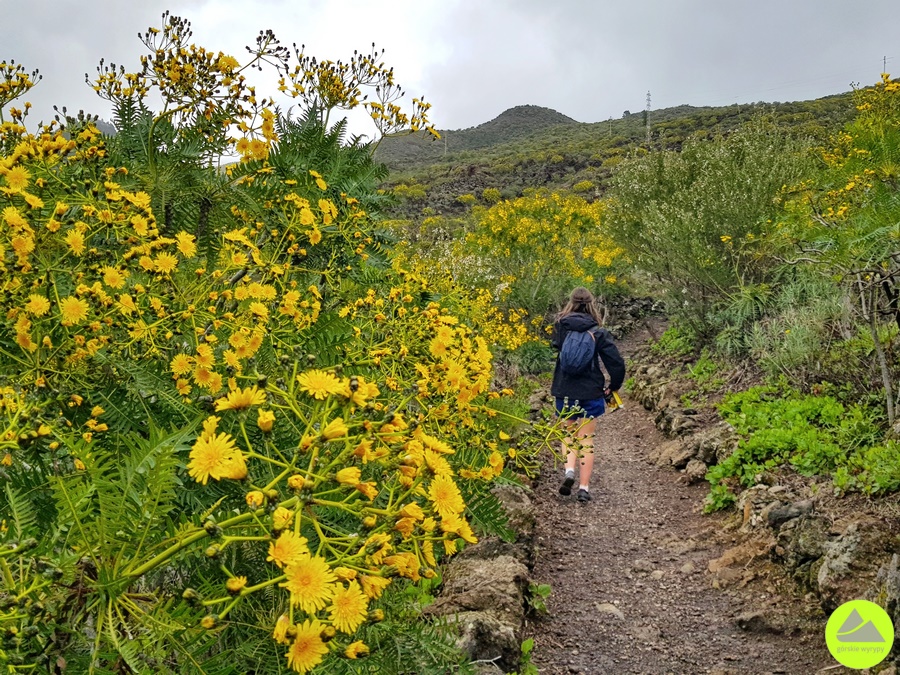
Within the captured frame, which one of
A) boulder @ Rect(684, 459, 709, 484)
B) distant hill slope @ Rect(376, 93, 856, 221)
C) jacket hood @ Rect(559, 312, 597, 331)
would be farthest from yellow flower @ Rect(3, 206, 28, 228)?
distant hill slope @ Rect(376, 93, 856, 221)

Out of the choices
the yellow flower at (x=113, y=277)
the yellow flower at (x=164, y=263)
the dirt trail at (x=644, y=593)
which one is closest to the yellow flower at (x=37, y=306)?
the yellow flower at (x=113, y=277)

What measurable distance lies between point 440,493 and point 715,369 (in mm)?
7276

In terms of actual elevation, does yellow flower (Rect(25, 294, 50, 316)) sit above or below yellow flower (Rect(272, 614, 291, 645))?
above

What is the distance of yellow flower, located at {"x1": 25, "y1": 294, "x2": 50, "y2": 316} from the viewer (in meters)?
1.31

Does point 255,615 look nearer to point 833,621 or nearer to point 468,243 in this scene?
point 833,621

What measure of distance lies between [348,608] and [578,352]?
4.68 metres

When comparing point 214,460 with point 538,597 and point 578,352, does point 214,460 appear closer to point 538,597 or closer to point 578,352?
point 538,597

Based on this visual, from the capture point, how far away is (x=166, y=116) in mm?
1984

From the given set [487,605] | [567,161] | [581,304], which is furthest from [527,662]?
[567,161]

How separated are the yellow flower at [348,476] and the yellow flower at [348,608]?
0.14 meters

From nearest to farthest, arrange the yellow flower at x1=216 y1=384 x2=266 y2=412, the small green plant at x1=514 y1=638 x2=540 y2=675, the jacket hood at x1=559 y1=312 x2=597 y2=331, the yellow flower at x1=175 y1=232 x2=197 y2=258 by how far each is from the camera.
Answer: the yellow flower at x1=216 y1=384 x2=266 y2=412 < the yellow flower at x1=175 y1=232 x2=197 y2=258 < the small green plant at x1=514 y1=638 x2=540 y2=675 < the jacket hood at x1=559 y1=312 x2=597 y2=331

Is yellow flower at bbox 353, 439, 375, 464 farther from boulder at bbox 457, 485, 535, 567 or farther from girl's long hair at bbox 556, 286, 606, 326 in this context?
girl's long hair at bbox 556, 286, 606, 326

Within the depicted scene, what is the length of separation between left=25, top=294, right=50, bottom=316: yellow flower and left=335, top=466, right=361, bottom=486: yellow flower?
3.11ft

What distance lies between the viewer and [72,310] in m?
1.34
